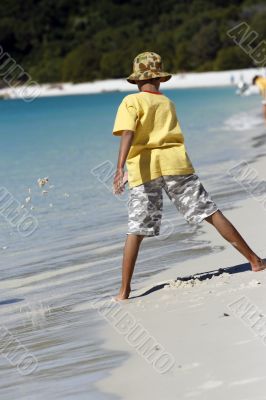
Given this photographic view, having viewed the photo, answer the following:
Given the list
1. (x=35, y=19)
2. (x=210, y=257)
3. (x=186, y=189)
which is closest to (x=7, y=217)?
(x=210, y=257)

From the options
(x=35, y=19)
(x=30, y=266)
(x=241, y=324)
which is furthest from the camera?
(x=35, y=19)

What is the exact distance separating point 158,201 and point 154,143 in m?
0.34

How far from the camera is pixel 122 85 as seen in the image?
103 metres

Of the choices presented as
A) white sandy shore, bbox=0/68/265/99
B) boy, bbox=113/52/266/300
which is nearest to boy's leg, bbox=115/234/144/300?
boy, bbox=113/52/266/300

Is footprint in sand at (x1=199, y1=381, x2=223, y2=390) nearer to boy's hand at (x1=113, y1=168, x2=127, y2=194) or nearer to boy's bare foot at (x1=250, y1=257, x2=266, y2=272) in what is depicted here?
boy's hand at (x1=113, y1=168, x2=127, y2=194)

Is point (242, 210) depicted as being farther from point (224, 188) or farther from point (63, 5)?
point (63, 5)

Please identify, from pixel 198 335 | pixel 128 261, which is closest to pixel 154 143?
pixel 128 261

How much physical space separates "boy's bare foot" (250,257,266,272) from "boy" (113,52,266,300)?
390mm

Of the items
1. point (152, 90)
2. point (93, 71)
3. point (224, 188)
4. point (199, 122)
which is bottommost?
point (93, 71)

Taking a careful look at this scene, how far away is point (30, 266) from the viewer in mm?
8086

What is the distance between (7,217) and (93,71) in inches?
4135

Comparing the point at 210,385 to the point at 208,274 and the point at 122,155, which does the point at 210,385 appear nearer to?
the point at 122,155

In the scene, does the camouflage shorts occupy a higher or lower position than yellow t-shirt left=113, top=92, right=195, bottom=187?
lower

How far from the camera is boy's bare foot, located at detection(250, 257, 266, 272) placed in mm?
6414
